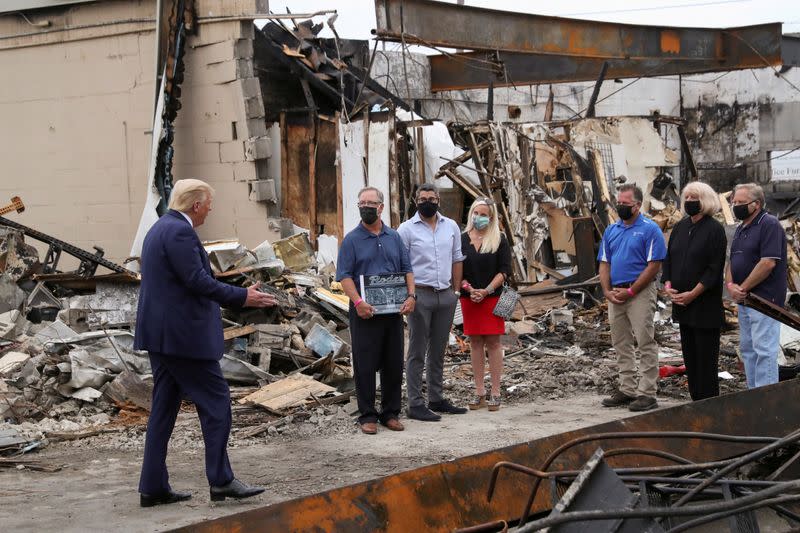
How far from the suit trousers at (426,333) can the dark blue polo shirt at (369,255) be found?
1.59 feet

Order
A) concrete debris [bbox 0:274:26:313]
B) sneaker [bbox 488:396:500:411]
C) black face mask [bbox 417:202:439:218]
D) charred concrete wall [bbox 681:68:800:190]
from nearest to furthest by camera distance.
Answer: black face mask [bbox 417:202:439:218] → sneaker [bbox 488:396:500:411] → concrete debris [bbox 0:274:26:313] → charred concrete wall [bbox 681:68:800:190]

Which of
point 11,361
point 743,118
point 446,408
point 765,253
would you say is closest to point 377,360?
point 446,408

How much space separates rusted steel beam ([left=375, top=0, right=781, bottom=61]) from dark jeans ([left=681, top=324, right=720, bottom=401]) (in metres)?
7.82

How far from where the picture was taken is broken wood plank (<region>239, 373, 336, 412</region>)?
8.45 meters

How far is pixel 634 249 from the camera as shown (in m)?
8.32

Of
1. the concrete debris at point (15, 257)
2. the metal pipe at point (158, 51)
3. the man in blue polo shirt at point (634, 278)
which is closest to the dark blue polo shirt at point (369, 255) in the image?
the man in blue polo shirt at point (634, 278)

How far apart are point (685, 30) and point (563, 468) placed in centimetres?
1445

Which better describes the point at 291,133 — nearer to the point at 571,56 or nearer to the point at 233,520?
the point at 571,56

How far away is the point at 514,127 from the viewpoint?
15461 millimetres

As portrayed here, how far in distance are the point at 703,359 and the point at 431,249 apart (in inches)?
94.0

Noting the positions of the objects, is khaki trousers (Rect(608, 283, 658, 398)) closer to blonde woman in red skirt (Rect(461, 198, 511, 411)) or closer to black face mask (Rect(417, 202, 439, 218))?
blonde woman in red skirt (Rect(461, 198, 511, 411))

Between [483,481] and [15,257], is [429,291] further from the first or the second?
[15,257]

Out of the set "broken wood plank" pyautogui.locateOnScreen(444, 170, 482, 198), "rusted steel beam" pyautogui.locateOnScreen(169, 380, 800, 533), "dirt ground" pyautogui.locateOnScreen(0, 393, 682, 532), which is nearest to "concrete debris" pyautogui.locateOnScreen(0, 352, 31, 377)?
"dirt ground" pyautogui.locateOnScreen(0, 393, 682, 532)

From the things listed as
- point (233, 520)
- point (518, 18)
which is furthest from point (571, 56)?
point (233, 520)
